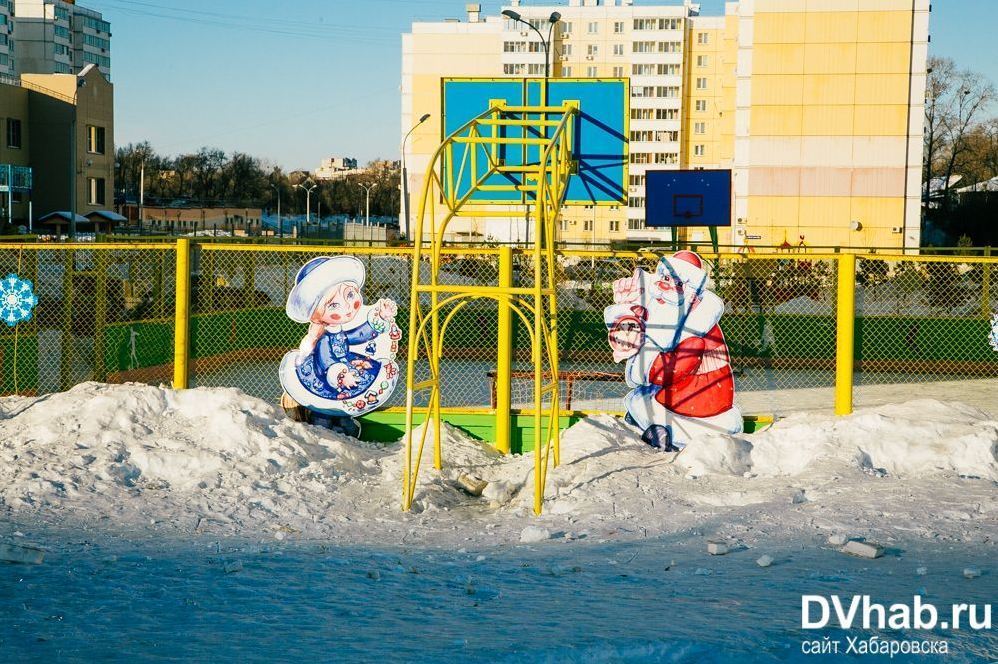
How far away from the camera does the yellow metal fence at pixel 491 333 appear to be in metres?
11.3

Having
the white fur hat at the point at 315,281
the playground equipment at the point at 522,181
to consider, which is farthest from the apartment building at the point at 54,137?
the white fur hat at the point at 315,281

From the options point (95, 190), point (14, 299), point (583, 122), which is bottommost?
point (14, 299)

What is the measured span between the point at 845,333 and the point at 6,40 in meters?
144

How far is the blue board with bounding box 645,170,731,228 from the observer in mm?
20000

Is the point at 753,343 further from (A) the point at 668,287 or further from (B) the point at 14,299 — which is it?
(B) the point at 14,299

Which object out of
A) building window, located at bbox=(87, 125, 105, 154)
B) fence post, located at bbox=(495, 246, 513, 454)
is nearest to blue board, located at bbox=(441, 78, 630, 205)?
fence post, located at bbox=(495, 246, 513, 454)

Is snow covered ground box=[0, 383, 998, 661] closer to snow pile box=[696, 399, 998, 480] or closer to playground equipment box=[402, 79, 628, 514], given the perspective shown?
snow pile box=[696, 399, 998, 480]

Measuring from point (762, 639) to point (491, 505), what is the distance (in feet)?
12.1

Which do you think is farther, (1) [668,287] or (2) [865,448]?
(1) [668,287]

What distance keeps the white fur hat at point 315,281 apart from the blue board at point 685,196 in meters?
9.72

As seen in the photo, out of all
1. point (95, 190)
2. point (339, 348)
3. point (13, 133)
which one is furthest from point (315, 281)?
point (95, 190)

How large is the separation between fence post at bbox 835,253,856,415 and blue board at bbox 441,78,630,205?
4668 millimetres

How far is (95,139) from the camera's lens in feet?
234

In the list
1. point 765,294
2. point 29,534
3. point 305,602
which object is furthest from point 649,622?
point 765,294
